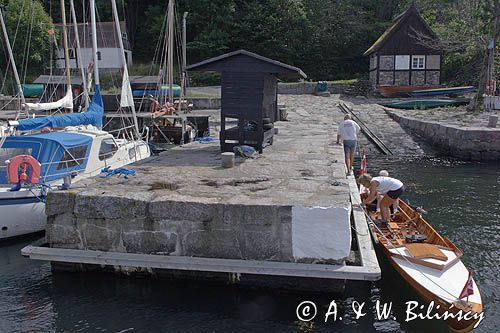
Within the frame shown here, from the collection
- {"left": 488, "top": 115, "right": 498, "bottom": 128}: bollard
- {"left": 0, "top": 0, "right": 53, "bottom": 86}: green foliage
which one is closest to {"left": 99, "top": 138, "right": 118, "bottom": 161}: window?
{"left": 488, "top": 115, "right": 498, "bottom": 128}: bollard

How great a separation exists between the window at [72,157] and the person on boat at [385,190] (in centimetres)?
709

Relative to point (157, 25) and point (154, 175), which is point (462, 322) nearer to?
point (154, 175)

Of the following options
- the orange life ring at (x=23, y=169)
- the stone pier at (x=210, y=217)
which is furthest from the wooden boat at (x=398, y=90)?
the orange life ring at (x=23, y=169)

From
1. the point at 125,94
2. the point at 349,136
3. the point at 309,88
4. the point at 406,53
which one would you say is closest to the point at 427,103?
the point at 406,53

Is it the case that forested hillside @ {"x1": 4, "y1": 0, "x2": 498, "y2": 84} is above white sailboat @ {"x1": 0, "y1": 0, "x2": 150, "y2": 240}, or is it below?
above

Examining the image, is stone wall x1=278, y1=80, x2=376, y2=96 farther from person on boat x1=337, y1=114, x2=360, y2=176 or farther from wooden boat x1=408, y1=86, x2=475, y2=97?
person on boat x1=337, y1=114, x2=360, y2=176

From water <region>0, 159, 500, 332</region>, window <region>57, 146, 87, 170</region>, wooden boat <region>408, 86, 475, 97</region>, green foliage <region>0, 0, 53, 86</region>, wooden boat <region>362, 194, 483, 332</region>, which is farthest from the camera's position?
green foliage <region>0, 0, 53, 86</region>

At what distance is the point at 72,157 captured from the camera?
505 inches

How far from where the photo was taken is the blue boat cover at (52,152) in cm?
1220

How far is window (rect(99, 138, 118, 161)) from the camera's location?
14357 millimetres

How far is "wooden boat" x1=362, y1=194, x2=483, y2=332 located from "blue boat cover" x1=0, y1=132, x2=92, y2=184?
739 cm

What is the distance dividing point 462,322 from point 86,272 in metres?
6.10

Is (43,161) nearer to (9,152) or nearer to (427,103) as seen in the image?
(9,152)

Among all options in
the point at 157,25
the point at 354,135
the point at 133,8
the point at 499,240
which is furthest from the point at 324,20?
the point at 499,240
